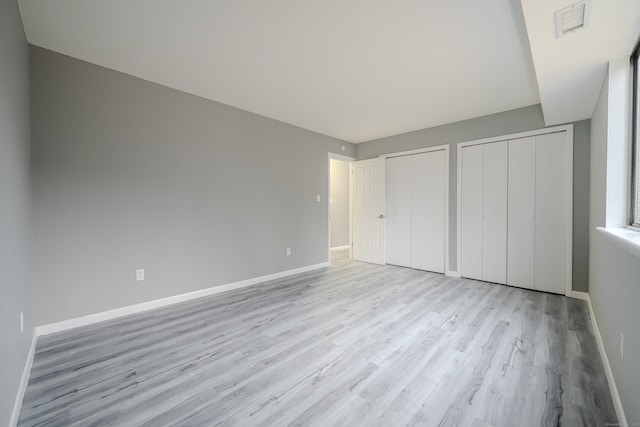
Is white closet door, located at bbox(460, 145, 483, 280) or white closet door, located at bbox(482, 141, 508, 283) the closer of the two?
white closet door, located at bbox(482, 141, 508, 283)

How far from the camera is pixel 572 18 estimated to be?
148cm

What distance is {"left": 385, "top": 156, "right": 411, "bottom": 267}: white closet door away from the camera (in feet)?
15.4

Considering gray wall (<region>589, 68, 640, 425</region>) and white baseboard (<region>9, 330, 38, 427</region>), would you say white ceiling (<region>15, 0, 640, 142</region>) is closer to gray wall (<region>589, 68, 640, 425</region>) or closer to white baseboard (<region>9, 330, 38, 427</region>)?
gray wall (<region>589, 68, 640, 425</region>)

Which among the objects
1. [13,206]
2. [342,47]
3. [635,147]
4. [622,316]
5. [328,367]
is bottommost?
[328,367]

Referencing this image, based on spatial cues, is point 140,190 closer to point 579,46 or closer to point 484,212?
point 579,46

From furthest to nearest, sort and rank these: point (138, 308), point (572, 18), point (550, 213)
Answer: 1. point (550, 213)
2. point (138, 308)
3. point (572, 18)

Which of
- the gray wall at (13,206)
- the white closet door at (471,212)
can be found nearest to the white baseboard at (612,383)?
the white closet door at (471,212)

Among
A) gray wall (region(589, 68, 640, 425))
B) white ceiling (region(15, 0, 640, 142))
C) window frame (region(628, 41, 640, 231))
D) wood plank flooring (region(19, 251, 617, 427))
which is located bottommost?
wood plank flooring (region(19, 251, 617, 427))

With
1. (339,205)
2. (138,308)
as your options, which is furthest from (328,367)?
(339,205)

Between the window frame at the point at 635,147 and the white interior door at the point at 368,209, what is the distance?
329cm

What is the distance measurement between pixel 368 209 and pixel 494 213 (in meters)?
2.18

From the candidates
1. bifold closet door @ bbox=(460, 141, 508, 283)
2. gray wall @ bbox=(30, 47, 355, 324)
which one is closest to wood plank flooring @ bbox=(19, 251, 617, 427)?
gray wall @ bbox=(30, 47, 355, 324)

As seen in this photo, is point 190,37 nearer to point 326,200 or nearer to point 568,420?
point 326,200

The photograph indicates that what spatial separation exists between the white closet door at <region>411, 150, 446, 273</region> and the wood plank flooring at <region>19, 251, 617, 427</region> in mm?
1452
